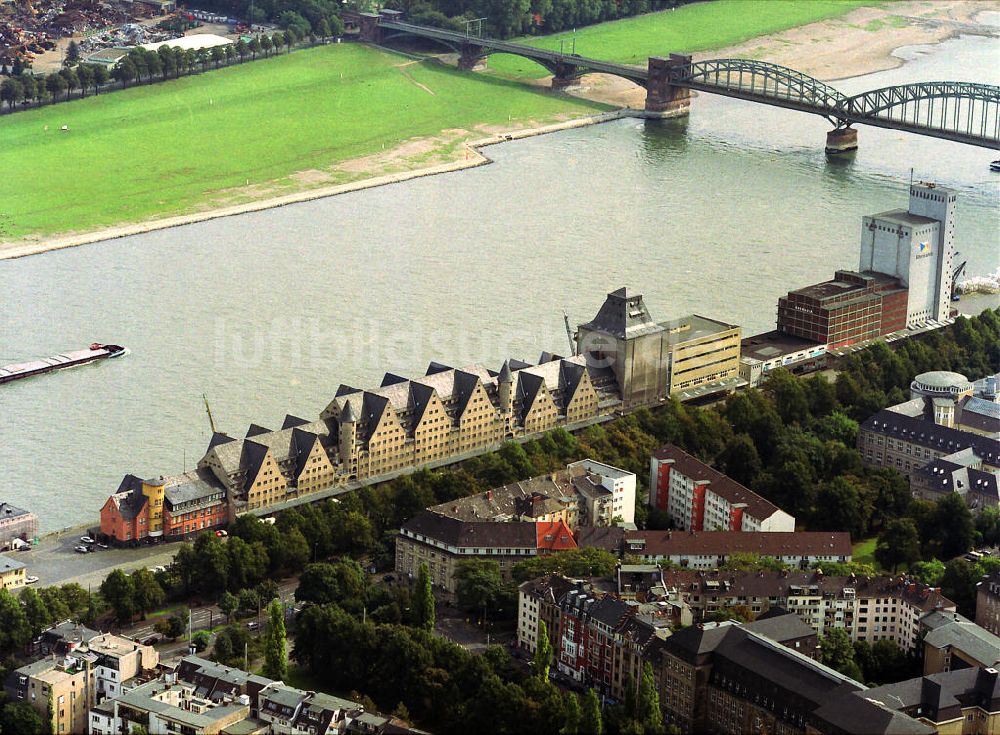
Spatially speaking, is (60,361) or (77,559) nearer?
(77,559)

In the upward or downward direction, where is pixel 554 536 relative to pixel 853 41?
upward

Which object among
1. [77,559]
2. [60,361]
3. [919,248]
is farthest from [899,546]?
[60,361]

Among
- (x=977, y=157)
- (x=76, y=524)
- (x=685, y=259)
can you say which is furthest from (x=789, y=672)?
(x=977, y=157)

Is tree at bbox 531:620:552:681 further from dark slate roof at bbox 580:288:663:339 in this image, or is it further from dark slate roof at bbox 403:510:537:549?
dark slate roof at bbox 580:288:663:339

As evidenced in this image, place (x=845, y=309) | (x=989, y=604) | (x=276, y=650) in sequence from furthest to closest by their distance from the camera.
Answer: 1. (x=845, y=309)
2. (x=989, y=604)
3. (x=276, y=650)

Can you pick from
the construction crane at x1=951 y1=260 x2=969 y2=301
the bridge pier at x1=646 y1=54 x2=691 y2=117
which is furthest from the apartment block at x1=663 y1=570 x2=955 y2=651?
the bridge pier at x1=646 y1=54 x2=691 y2=117

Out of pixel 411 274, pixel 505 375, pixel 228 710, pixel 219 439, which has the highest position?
pixel 505 375

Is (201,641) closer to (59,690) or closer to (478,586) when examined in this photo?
(59,690)

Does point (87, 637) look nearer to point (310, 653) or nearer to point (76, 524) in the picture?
point (310, 653)
